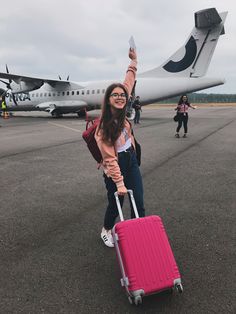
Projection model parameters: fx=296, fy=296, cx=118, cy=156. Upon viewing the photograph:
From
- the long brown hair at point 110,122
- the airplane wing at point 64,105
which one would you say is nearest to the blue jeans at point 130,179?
the long brown hair at point 110,122

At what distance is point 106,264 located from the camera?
134 inches

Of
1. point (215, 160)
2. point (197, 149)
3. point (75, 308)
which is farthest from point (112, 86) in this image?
point (197, 149)

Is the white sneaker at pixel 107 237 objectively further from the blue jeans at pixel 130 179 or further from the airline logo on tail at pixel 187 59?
the airline logo on tail at pixel 187 59

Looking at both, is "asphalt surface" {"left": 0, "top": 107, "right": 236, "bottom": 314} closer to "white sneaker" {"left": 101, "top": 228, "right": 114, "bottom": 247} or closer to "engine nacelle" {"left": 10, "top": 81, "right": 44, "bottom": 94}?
"white sneaker" {"left": 101, "top": 228, "right": 114, "bottom": 247}

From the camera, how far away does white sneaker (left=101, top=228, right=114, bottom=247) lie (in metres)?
3.78

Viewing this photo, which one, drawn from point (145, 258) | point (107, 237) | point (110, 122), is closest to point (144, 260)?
point (145, 258)

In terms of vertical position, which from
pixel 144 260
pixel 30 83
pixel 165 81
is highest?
pixel 30 83

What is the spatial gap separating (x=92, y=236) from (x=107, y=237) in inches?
12.4

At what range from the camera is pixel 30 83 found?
2711cm

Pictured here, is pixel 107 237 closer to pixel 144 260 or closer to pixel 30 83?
pixel 144 260

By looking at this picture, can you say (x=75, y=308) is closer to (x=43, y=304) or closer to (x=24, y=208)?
(x=43, y=304)

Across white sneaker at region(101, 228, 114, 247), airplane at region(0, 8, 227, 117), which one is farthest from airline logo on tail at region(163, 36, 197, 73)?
white sneaker at region(101, 228, 114, 247)

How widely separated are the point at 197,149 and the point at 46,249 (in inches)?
311

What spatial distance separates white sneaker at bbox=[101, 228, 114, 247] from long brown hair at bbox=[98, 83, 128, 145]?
130 cm
